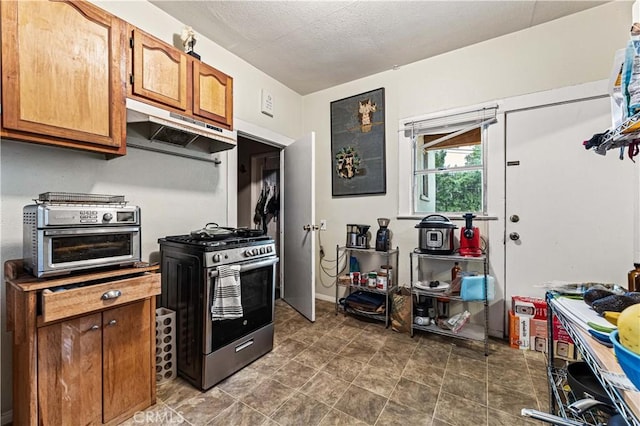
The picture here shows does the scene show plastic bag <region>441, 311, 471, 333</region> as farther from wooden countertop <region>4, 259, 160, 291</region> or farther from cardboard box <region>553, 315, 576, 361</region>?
wooden countertop <region>4, 259, 160, 291</region>

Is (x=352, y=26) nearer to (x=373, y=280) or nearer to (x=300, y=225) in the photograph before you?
(x=300, y=225)

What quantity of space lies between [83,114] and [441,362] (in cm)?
281

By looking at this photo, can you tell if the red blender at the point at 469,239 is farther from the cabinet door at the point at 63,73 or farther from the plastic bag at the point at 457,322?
the cabinet door at the point at 63,73

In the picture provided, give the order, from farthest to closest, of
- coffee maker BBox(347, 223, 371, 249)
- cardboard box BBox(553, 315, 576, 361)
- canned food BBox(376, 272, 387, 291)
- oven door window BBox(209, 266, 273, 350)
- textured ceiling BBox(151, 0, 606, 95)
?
coffee maker BBox(347, 223, 371, 249)
canned food BBox(376, 272, 387, 291)
textured ceiling BBox(151, 0, 606, 95)
cardboard box BBox(553, 315, 576, 361)
oven door window BBox(209, 266, 273, 350)

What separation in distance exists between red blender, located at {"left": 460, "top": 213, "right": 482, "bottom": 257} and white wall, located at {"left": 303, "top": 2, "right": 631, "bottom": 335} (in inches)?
6.8

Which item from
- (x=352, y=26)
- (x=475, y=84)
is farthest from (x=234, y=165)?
(x=475, y=84)

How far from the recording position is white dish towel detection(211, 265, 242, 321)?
1667 millimetres

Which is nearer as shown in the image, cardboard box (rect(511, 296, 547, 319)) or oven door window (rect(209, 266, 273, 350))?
oven door window (rect(209, 266, 273, 350))

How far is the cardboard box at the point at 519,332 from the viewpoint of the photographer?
2186 millimetres

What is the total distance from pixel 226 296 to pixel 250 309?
1.18 feet

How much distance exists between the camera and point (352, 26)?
2.28 metres

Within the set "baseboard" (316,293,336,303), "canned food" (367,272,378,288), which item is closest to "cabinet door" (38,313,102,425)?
"canned food" (367,272,378,288)

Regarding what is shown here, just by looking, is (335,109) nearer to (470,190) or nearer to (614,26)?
(470,190)

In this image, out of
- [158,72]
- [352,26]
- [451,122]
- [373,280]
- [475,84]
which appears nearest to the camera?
[158,72]
